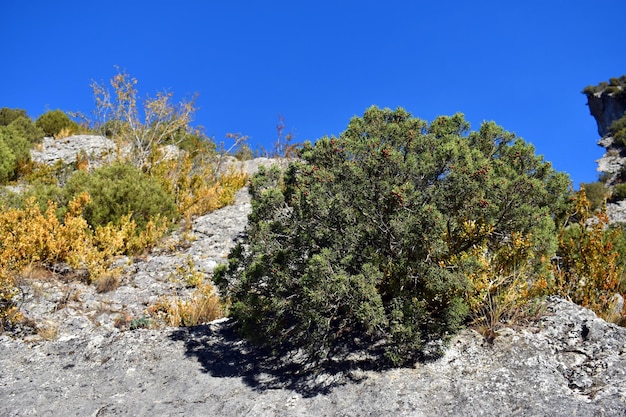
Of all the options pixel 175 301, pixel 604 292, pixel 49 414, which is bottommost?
pixel 49 414

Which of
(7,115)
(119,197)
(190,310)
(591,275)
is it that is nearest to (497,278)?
(591,275)

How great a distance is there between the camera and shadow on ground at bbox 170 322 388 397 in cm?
433

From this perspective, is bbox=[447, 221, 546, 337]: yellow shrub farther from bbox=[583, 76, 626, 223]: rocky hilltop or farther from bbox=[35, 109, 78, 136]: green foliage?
bbox=[35, 109, 78, 136]: green foliage

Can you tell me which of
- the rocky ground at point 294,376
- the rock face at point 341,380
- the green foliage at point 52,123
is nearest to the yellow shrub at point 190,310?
the rocky ground at point 294,376

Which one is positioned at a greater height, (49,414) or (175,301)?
(175,301)

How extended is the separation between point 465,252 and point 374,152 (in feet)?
4.02

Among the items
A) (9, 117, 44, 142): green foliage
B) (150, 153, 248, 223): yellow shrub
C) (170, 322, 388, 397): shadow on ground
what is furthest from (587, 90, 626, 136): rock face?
(170, 322, 388, 397): shadow on ground

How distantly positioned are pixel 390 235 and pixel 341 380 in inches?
53.4

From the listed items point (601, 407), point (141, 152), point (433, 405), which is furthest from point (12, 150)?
point (601, 407)

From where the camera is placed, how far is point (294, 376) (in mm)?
4508

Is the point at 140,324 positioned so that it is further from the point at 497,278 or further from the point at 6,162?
the point at 6,162

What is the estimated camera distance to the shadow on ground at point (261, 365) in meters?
4.33

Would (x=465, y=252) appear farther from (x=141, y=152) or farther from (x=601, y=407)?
(x=141, y=152)

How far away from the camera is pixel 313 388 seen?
4230 millimetres
